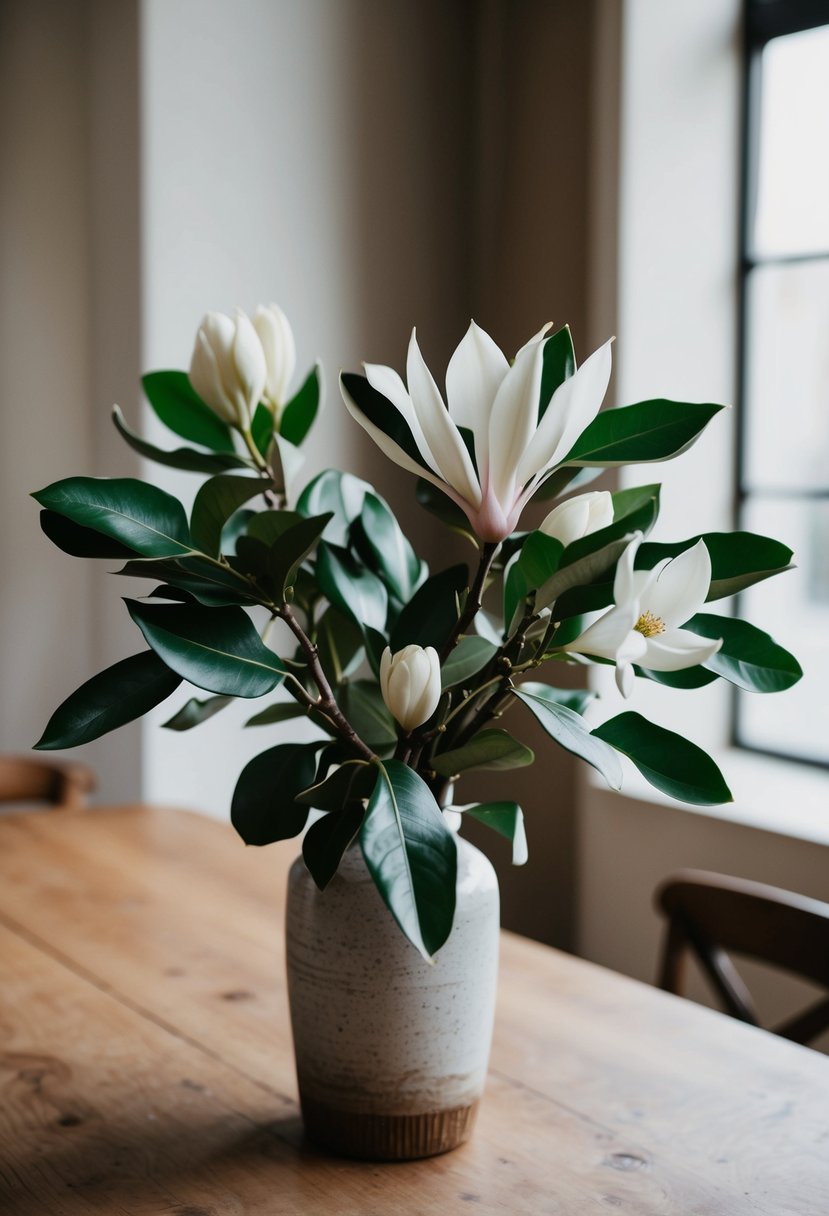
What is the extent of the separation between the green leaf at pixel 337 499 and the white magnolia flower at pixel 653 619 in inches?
11.2

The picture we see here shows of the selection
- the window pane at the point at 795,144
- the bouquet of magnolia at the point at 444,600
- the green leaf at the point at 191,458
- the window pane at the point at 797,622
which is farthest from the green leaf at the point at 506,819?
the window pane at the point at 795,144

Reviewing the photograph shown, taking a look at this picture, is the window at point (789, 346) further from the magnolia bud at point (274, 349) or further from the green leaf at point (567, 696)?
the magnolia bud at point (274, 349)

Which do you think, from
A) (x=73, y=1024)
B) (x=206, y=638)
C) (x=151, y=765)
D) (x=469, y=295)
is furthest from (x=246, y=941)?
(x=469, y=295)

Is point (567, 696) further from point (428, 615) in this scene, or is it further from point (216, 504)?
point (216, 504)

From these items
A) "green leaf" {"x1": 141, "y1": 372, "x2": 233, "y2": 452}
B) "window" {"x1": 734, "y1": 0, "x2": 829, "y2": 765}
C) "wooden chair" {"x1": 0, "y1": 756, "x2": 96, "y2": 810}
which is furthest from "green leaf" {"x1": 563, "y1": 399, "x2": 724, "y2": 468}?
"window" {"x1": 734, "y1": 0, "x2": 829, "y2": 765}

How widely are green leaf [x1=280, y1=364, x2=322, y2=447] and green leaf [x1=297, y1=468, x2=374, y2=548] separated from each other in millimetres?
46

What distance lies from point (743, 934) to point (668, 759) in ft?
2.76

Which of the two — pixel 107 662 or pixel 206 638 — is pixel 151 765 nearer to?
pixel 107 662

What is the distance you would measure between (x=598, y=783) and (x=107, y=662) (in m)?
1.15

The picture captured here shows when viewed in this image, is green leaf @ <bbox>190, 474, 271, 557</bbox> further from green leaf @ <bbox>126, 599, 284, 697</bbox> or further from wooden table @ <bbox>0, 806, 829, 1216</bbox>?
wooden table @ <bbox>0, 806, 829, 1216</bbox>

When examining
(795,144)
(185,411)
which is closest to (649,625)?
(185,411)

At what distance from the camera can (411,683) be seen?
766 millimetres

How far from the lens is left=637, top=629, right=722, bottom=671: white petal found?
70cm

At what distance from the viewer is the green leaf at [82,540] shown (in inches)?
31.6
